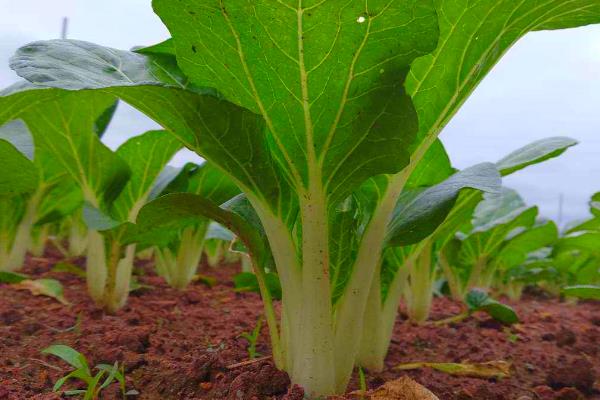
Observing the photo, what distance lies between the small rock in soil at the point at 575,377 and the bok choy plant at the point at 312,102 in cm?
54

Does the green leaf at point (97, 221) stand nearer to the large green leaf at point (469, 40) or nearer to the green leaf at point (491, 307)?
the large green leaf at point (469, 40)

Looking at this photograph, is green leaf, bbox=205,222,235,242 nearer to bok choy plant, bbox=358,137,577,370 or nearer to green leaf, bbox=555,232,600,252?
bok choy plant, bbox=358,137,577,370

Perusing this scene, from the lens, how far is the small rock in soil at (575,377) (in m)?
1.33

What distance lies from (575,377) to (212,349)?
2.77 ft

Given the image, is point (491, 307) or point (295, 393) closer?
point (295, 393)

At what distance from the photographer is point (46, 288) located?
186 cm

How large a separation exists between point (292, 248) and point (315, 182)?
0.50 ft

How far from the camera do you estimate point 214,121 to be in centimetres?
94

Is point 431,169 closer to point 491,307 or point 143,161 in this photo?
point 491,307

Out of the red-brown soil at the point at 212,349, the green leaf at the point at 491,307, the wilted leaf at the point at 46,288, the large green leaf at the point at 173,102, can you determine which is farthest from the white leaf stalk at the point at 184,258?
the large green leaf at the point at 173,102

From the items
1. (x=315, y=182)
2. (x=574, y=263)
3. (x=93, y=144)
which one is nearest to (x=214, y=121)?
(x=315, y=182)

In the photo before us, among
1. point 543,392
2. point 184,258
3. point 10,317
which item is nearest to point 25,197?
point 184,258

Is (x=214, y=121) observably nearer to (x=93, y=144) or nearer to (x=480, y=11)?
(x=480, y=11)

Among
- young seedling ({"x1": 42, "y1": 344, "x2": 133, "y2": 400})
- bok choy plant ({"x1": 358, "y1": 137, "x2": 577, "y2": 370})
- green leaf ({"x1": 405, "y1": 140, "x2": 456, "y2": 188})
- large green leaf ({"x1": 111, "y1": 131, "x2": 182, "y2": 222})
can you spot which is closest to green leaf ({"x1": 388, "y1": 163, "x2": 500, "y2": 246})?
bok choy plant ({"x1": 358, "y1": 137, "x2": 577, "y2": 370})
